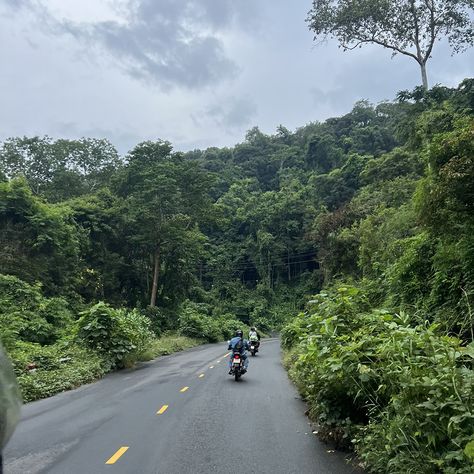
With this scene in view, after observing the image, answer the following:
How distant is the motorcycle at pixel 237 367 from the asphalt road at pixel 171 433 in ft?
3.13

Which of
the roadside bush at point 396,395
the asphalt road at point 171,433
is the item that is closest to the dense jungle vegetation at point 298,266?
the roadside bush at point 396,395

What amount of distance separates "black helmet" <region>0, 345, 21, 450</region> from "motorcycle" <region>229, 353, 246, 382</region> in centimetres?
1329

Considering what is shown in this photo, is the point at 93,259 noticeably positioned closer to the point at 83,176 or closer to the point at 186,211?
the point at 186,211

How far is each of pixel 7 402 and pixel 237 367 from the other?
44.2ft

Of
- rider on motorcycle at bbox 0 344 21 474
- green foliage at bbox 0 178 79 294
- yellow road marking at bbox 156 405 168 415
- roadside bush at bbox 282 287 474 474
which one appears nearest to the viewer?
rider on motorcycle at bbox 0 344 21 474

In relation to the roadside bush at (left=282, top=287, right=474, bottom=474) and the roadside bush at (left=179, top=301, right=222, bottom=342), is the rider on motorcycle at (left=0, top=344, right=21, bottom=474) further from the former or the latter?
the roadside bush at (left=179, top=301, right=222, bottom=342)

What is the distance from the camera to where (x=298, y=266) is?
72188 mm

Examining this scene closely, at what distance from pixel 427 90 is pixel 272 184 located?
6338 cm

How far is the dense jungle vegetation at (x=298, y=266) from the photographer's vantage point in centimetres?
597

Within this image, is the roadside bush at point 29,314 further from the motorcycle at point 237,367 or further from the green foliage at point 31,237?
the motorcycle at point 237,367

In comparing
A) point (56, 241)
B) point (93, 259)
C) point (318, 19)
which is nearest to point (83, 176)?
point (93, 259)

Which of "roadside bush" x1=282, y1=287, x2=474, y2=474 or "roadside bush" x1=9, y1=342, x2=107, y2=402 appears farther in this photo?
"roadside bush" x1=9, y1=342, x2=107, y2=402

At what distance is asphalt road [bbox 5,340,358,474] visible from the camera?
253 inches

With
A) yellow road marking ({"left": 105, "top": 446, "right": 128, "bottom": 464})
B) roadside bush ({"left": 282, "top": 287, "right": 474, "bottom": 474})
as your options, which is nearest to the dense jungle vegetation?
roadside bush ({"left": 282, "top": 287, "right": 474, "bottom": 474})
